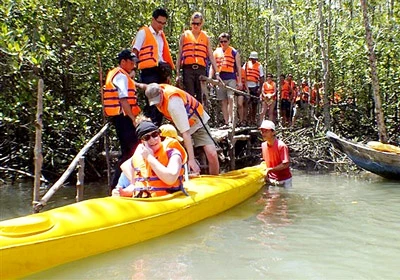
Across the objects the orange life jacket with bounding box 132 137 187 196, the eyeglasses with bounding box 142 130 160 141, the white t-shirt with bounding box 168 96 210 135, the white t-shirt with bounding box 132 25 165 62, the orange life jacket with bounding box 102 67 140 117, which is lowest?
the orange life jacket with bounding box 132 137 187 196

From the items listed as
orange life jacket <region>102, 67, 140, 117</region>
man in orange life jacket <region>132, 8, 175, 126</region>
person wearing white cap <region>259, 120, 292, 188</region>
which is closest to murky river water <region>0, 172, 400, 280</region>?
person wearing white cap <region>259, 120, 292, 188</region>

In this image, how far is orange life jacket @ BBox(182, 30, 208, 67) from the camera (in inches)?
331

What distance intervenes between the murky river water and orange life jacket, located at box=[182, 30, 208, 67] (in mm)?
2657

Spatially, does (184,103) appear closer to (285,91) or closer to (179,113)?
(179,113)

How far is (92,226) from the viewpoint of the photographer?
439 centimetres

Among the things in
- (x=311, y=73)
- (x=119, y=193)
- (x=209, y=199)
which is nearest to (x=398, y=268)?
(x=209, y=199)

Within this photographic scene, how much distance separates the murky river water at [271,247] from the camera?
404 centimetres

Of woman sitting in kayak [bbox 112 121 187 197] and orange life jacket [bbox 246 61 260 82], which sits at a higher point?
orange life jacket [bbox 246 61 260 82]

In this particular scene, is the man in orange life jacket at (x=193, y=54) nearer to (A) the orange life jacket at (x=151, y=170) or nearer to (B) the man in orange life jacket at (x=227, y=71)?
(B) the man in orange life jacket at (x=227, y=71)

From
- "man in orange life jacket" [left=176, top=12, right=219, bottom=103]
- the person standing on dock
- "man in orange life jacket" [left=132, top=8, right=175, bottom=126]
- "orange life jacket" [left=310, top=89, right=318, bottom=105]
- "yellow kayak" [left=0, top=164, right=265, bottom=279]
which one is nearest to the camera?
"yellow kayak" [left=0, top=164, right=265, bottom=279]

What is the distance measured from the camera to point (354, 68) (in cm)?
1403

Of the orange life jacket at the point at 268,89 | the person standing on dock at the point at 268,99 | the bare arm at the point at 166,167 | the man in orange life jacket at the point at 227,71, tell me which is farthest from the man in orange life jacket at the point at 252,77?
the bare arm at the point at 166,167

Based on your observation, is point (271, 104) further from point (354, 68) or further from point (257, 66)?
point (354, 68)

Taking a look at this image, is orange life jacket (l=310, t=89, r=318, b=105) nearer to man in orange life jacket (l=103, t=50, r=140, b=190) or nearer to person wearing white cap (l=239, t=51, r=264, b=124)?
person wearing white cap (l=239, t=51, r=264, b=124)
